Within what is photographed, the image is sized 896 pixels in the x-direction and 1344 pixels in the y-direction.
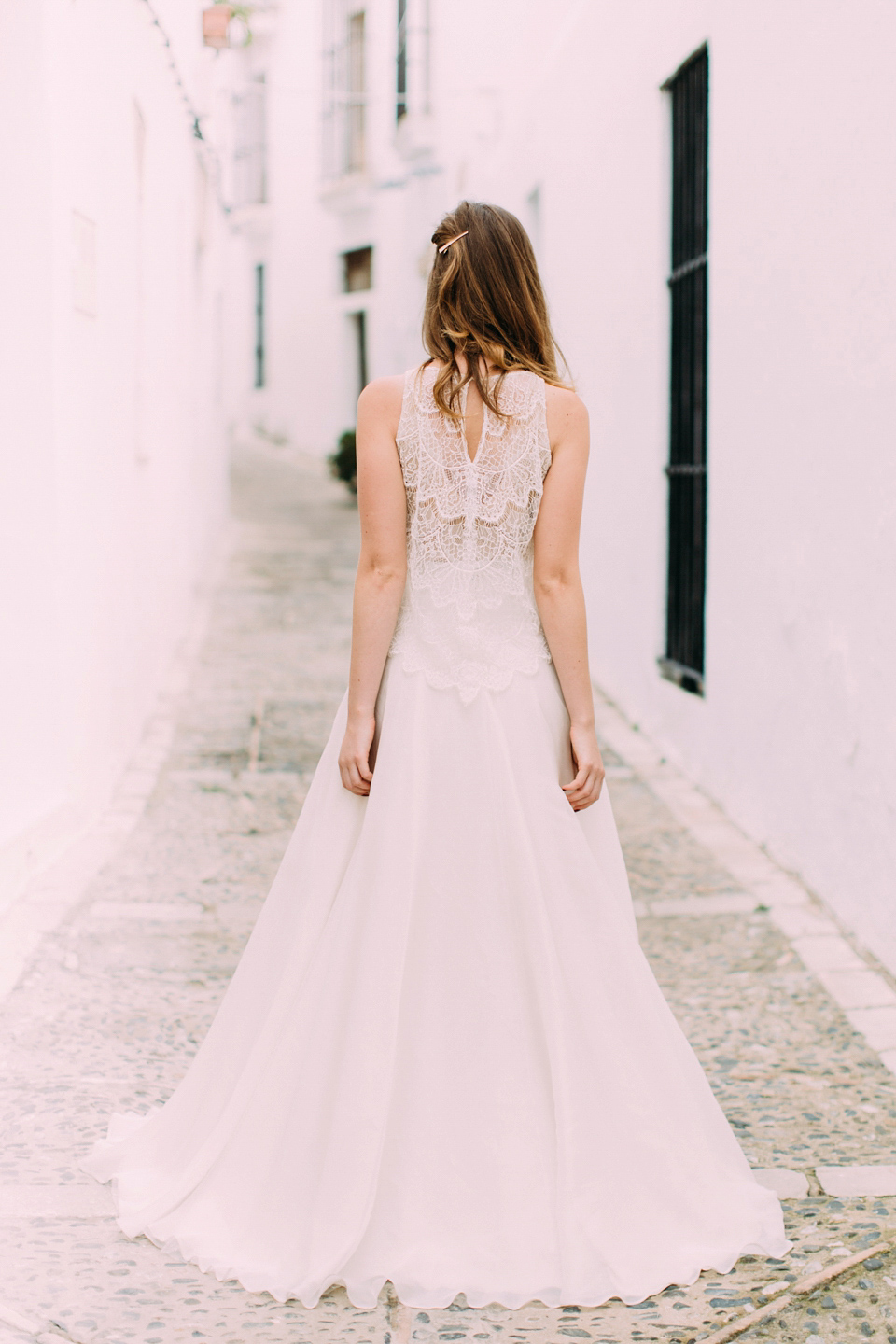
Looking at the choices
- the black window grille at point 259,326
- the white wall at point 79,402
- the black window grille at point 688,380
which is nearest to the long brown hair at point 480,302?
the white wall at point 79,402

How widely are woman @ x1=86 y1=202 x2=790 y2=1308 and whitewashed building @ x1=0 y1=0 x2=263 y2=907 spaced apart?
212cm

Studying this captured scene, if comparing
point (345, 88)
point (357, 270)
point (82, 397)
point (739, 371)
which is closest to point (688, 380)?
point (739, 371)


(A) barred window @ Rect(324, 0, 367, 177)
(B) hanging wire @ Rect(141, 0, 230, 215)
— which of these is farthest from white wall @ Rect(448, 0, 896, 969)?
(A) barred window @ Rect(324, 0, 367, 177)

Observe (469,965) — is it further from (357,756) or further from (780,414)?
(780,414)

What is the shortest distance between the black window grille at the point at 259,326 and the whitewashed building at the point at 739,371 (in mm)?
11353

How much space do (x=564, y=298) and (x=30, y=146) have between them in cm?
494

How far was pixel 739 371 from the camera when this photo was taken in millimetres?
5047

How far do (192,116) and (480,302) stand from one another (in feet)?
25.2

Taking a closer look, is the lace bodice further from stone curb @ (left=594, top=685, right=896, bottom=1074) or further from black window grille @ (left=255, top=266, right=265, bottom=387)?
black window grille @ (left=255, top=266, right=265, bottom=387)

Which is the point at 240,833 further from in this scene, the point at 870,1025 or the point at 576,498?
the point at 576,498

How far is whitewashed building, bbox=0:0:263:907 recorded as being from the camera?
4266 millimetres

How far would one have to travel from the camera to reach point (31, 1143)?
2.78 metres

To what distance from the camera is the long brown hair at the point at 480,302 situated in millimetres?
2252

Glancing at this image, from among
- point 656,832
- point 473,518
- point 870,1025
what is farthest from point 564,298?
point 473,518
